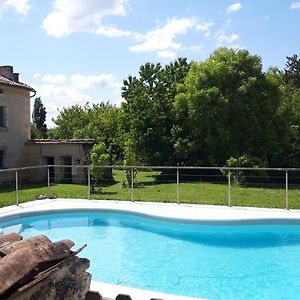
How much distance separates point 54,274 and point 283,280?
18.8 feet

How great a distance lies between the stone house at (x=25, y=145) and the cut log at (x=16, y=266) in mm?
19240

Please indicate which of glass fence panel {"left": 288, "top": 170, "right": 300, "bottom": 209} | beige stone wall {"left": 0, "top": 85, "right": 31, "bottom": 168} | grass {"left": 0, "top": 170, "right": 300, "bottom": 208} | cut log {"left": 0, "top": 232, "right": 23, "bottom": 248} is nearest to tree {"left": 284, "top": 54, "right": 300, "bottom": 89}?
glass fence panel {"left": 288, "top": 170, "right": 300, "bottom": 209}

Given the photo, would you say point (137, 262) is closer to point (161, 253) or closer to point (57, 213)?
point (161, 253)

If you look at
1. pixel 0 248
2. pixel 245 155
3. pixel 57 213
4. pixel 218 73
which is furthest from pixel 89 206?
pixel 218 73

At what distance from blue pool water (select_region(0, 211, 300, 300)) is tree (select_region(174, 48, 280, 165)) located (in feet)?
41.1

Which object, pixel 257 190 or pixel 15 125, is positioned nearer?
pixel 257 190

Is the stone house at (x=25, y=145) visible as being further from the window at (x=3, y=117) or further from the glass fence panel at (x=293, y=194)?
the glass fence panel at (x=293, y=194)

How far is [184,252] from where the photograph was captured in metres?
10.7

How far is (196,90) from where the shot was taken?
84.5ft

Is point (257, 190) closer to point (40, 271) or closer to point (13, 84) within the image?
point (13, 84)

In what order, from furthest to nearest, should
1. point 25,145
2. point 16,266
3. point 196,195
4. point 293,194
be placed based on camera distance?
point 25,145
point 293,194
point 196,195
point 16,266

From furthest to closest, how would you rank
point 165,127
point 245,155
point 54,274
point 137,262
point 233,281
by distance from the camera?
point 165,127 → point 245,155 → point 137,262 → point 233,281 → point 54,274

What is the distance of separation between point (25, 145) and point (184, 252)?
17.9 m

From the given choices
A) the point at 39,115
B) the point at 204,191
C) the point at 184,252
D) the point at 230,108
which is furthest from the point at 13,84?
the point at 39,115
